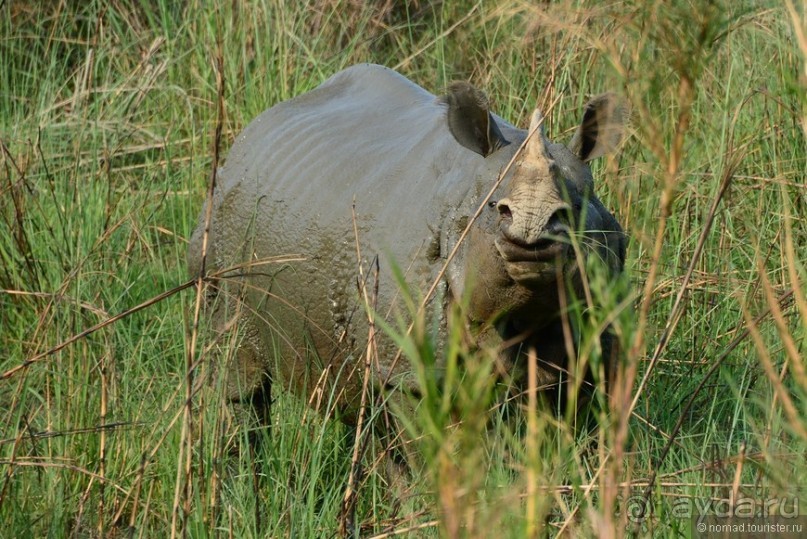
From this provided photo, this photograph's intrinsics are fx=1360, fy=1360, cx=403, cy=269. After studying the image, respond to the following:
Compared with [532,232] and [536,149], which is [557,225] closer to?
[532,232]

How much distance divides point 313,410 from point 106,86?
3208mm

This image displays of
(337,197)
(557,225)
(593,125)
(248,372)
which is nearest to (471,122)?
(593,125)

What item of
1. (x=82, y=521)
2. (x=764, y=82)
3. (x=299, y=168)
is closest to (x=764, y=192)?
(x=764, y=82)

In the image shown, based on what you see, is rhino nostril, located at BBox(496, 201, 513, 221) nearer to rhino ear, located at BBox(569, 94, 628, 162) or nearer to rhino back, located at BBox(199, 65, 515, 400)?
rhino back, located at BBox(199, 65, 515, 400)

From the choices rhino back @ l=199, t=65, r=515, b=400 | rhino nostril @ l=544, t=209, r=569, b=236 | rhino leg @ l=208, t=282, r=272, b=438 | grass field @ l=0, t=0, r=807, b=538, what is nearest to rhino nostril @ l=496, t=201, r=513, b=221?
rhino nostril @ l=544, t=209, r=569, b=236

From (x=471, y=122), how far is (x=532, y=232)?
0.64m

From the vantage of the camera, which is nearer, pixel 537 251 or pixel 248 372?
pixel 537 251

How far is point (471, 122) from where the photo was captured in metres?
4.10

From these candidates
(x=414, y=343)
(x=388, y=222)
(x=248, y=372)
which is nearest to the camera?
(x=414, y=343)

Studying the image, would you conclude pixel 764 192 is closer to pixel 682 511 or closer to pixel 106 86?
pixel 682 511

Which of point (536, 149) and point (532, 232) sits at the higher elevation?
point (536, 149)

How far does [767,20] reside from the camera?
612 cm

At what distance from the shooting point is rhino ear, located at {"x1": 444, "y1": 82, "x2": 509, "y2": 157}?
4.07 metres

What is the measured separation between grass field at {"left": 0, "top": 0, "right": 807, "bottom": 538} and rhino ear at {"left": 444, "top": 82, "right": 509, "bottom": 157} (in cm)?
43
